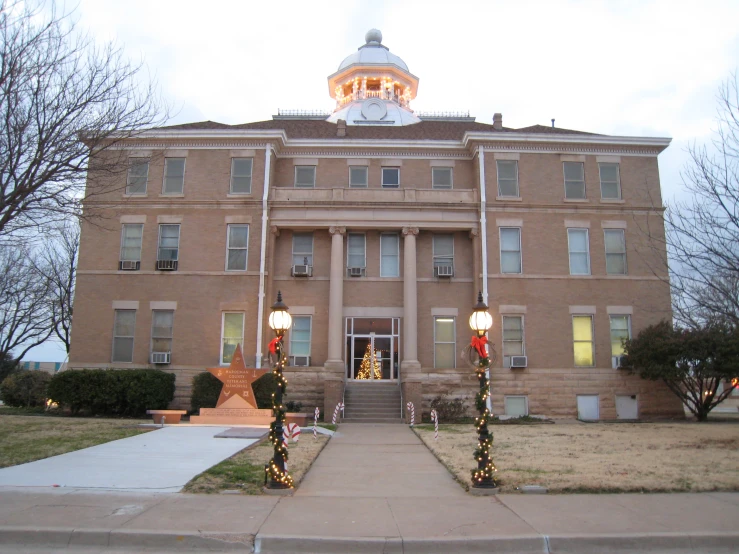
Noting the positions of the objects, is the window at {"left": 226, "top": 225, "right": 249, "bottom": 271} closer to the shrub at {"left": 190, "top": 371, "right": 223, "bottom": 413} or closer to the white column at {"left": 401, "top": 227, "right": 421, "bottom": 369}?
the shrub at {"left": 190, "top": 371, "right": 223, "bottom": 413}

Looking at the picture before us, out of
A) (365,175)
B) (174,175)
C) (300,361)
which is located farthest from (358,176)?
(300,361)

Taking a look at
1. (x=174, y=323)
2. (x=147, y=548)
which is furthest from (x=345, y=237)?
(x=147, y=548)

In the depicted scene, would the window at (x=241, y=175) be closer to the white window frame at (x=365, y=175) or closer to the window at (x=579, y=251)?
the white window frame at (x=365, y=175)

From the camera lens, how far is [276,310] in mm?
11266

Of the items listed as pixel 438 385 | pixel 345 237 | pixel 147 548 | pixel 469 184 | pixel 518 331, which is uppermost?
pixel 469 184

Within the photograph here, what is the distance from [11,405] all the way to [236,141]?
1569 centimetres

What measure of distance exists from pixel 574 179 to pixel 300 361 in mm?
14543

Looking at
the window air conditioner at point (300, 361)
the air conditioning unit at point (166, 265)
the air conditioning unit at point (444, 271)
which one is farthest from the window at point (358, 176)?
the air conditioning unit at point (166, 265)

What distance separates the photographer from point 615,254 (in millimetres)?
27266

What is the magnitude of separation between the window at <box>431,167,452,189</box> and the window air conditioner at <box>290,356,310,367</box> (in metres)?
9.95

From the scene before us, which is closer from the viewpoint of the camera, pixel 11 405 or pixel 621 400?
pixel 621 400

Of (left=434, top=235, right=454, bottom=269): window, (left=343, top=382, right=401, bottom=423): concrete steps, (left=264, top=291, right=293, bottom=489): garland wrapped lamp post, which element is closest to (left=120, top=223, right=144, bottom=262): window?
(left=343, top=382, right=401, bottom=423): concrete steps

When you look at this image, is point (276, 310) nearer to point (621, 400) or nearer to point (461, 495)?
point (461, 495)

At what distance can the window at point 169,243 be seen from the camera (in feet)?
88.8
